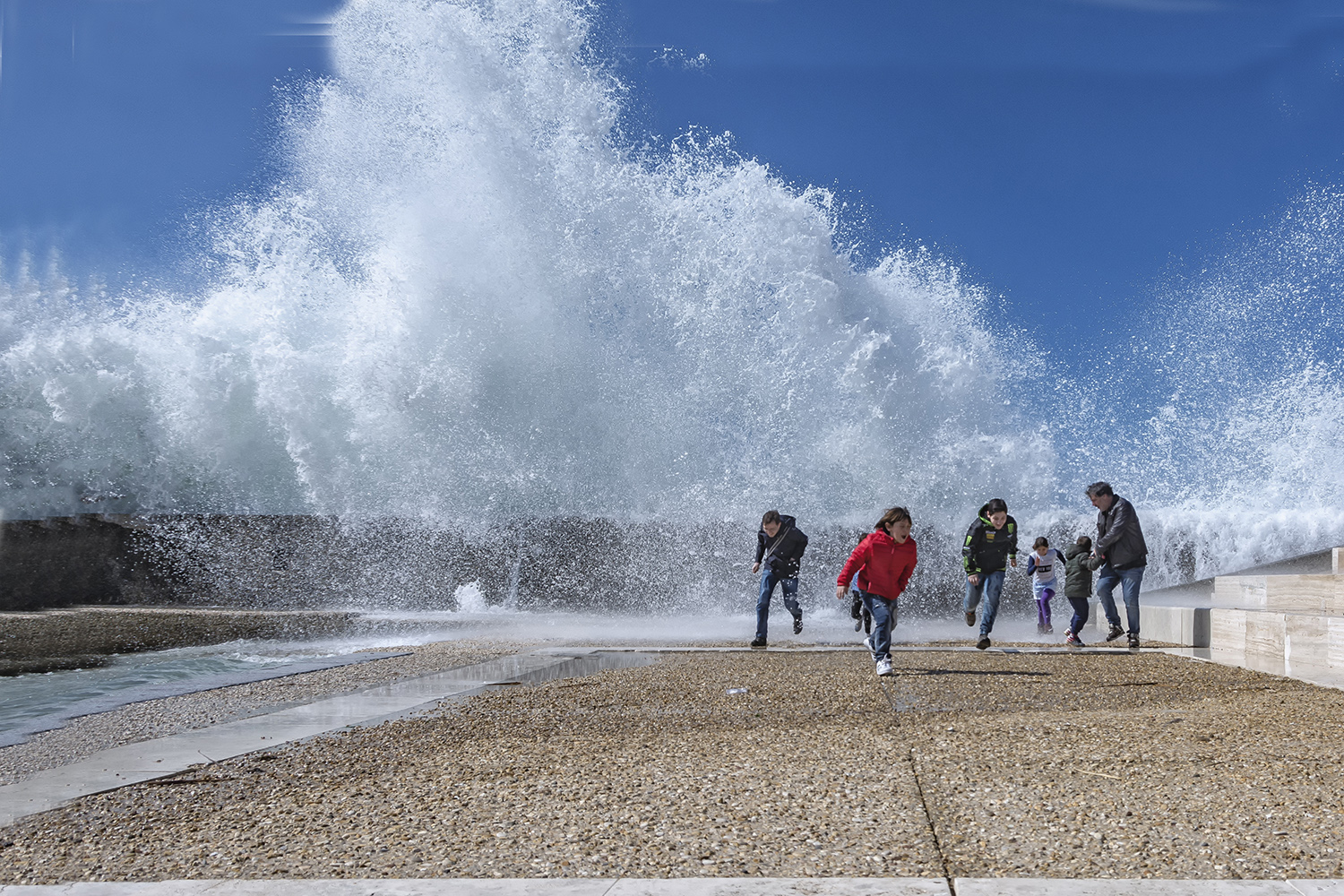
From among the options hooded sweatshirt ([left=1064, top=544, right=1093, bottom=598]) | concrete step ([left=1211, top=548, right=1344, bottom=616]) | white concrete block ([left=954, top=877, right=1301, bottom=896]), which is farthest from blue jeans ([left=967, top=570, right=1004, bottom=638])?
white concrete block ([left=954, top=877, right=1301, bottom=896])

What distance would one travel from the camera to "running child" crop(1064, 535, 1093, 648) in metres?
11.2

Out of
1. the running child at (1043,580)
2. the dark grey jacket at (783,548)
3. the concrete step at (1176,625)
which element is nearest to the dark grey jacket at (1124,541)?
the concrete step at (1176,625)

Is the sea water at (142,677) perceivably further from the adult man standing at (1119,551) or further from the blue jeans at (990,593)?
the adult man standing at (1119,551)

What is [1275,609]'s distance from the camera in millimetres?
9078

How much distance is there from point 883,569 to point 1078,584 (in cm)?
527

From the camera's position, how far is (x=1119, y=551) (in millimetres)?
10203

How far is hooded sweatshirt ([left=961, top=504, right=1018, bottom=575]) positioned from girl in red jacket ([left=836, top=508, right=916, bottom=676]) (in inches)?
107

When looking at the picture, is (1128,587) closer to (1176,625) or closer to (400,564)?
(1176,625)

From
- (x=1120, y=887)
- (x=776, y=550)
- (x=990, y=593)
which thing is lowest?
(x=1120, y=887)

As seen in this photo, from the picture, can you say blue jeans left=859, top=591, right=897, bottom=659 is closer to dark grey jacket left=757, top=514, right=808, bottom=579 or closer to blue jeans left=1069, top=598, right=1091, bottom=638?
dark grey jacket left=757, top=514, right=808, bottom=579

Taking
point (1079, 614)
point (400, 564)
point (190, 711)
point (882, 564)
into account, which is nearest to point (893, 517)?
point (882, 564)

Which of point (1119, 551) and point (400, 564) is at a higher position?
point (1119, 551)

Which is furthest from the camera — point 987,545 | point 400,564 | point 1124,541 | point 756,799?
point 400,564

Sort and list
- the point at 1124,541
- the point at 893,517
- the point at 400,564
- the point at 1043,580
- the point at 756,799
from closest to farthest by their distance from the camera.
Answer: the point at 756,799
the point at 893,517
the point at 1124,541
the point at 1043,580
the point at 400,564
